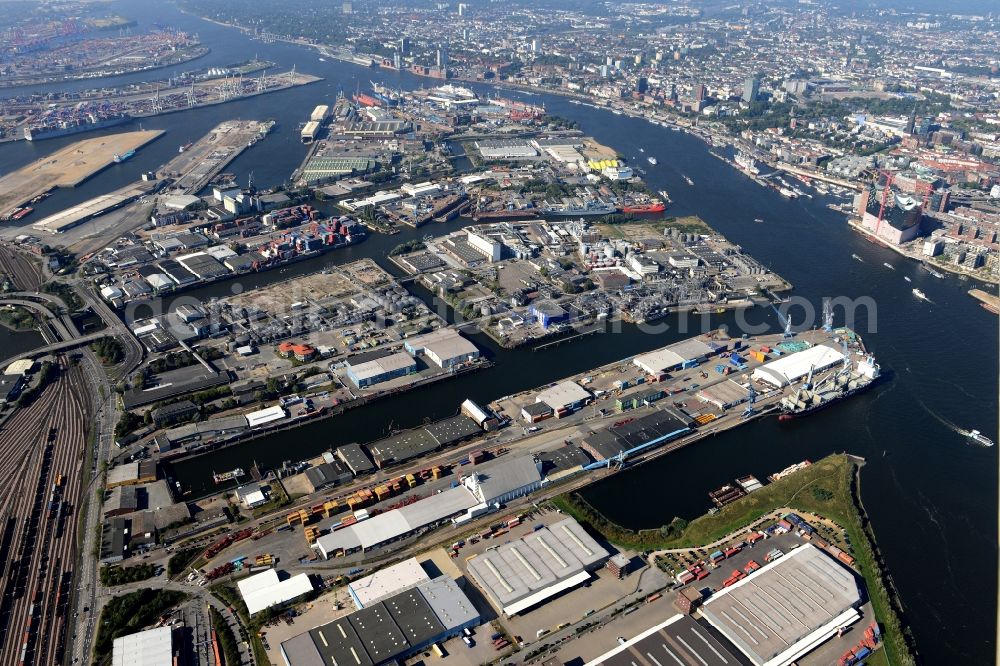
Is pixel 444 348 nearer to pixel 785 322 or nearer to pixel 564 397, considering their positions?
pixel 564 397

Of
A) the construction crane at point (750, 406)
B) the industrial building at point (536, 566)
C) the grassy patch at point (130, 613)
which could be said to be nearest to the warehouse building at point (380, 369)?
the industrial building at point (536, 566)

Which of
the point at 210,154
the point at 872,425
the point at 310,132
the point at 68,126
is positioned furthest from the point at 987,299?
the point at 68,126

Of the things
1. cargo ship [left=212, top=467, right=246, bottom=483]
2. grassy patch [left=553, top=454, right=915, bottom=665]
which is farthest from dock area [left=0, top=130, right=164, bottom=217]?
grassy patch [left=553, top=454, right=915, bottom=665]

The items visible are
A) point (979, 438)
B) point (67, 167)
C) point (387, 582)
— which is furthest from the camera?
point (67, 167)

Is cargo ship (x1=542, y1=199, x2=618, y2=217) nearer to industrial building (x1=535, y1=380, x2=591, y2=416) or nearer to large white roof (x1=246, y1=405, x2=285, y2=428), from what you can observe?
industrial building (x1=535, y1=380, x2=591, y2=416)

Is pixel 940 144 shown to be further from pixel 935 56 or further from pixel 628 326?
pixel 935 56

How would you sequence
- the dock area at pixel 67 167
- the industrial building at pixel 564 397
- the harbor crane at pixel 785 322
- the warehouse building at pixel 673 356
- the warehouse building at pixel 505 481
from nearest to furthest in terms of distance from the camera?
the warehouse building at pixel 505 481
the industrial building at pixel 564 397
the warehouse building at pixel 673 356
the harbor crane at pixel 785 322
the dock area at pixel 67 167

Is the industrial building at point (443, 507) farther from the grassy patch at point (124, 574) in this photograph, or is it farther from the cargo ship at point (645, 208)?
the cargo ship at point (645, 208)
